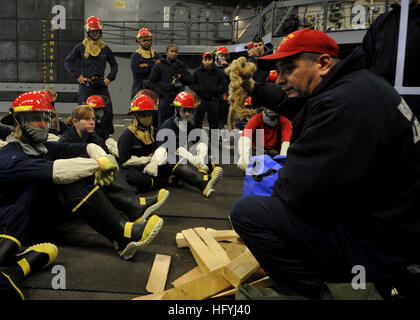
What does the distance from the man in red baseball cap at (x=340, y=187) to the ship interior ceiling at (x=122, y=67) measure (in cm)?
34

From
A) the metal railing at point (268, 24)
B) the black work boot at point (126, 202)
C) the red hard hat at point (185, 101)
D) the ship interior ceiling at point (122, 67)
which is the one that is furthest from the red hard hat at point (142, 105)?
the metal railing at point (268, 24)

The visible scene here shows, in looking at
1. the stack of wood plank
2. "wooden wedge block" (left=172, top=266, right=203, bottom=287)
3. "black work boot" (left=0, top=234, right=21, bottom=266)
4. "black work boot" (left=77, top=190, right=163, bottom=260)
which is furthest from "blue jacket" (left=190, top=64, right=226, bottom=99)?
"black work boot" (left=0, top=234, right=21, bottom=266)

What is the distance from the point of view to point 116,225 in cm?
274

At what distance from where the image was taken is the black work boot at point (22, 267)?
6.92 feet

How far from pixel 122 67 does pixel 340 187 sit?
15785 mm

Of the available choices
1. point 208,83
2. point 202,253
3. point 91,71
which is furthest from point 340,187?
point 208,83

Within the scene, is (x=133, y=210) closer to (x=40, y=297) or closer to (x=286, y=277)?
(x=40, y=297)

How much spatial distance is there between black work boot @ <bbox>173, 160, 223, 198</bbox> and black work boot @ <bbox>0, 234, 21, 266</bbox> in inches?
99.7

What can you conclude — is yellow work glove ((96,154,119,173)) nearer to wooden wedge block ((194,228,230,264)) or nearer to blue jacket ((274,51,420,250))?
wooden wedge block ((194,228,230,264))

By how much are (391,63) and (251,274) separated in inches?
64.9

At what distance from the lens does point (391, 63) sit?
2.60 m

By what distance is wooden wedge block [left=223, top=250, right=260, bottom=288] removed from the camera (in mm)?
2051

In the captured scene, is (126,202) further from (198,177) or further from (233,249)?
(198,177)

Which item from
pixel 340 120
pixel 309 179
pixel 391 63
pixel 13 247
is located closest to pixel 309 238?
pixel 309 179
